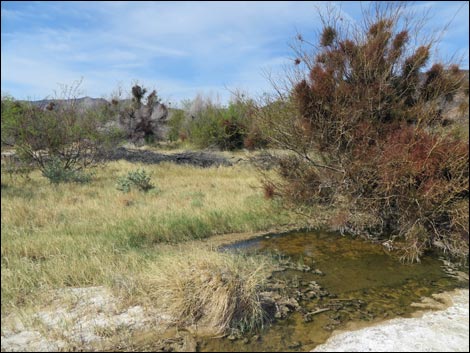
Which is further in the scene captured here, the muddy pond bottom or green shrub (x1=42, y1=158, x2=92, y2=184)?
green shrub (x1=42, y1=158, x2=92, y2=184)

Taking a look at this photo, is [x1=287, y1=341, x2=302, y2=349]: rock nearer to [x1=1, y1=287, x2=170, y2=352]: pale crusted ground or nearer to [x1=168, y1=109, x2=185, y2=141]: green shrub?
[x1=1, y1=287, x2=170, y2=352]: pale crusted ground

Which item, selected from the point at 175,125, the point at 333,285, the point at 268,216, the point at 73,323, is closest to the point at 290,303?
the point at 333,285

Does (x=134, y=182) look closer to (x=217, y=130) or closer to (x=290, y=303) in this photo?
(x=290, y=303)

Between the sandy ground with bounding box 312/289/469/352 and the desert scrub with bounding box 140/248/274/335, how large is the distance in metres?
0.84

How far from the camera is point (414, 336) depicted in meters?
3.67

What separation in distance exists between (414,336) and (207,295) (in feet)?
6.73

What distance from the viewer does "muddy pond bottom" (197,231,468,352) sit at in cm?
381

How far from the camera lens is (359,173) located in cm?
701

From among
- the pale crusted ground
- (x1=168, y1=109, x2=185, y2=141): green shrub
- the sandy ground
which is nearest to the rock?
the sandy ground

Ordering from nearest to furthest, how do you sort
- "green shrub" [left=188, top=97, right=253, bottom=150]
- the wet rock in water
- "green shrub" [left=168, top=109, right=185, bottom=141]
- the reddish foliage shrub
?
the wet rock in water → the reddish foliage shrub → "green shrub" [left=188, top=97, right=253, bottom=150] → "green shrub" [left=168, top=109, right=185, bottom=141]

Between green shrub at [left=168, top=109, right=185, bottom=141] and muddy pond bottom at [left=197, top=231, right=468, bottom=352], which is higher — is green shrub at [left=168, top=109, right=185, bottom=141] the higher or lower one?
the higher one

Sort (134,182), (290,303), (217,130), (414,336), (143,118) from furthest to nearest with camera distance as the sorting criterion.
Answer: (143,118)
(217,130)
(134,182)
(290,303)
(414,336)

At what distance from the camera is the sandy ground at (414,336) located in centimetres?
344

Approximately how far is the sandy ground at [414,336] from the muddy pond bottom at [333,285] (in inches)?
7.1
